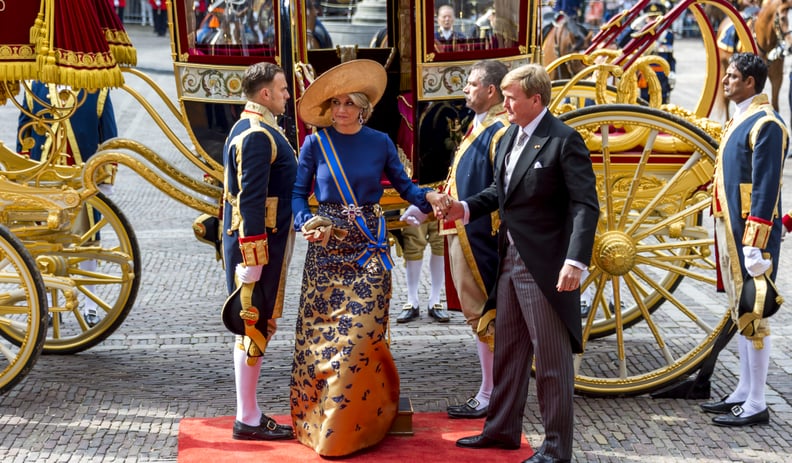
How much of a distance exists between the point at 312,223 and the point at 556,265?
3.25 feet

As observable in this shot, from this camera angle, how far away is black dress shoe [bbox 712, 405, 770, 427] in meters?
5.24

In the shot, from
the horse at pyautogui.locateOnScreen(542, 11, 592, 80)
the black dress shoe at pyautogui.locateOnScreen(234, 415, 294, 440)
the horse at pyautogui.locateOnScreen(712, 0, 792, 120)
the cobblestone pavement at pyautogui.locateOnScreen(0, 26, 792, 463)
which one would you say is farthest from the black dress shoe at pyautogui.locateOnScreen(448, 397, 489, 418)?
the horse at pyautogui.locateOnScreen(542, 11, 592, 80)

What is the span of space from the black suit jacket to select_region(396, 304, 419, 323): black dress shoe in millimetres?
2532

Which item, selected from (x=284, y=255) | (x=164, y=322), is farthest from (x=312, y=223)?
(x=164, y=322)

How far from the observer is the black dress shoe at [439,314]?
7.13 meters

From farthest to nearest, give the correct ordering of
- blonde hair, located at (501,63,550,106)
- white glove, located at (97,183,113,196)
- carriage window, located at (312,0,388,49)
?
carriage window, located at (312,0,388,49)
white glove, located at (97,183,113,196)
blonde hair, located at (501,63,550,106)

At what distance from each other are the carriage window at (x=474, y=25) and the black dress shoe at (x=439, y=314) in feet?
6.20

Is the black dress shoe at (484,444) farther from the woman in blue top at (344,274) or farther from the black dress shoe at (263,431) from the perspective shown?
the black dress shoe at (263,431)

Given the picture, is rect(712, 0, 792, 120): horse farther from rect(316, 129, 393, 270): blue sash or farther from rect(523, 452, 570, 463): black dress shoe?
rect(523, 452, 570, 463): black dress shoe

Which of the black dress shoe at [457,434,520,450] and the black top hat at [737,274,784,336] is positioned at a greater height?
the black top hat at [737,274,784,336]

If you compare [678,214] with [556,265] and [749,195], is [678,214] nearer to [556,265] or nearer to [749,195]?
[749,195]

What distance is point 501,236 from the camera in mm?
4785

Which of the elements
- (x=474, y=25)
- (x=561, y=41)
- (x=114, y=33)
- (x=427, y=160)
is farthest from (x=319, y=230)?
(x=561, y=41)

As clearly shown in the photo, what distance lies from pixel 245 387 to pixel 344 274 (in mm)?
676
